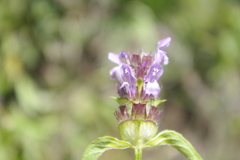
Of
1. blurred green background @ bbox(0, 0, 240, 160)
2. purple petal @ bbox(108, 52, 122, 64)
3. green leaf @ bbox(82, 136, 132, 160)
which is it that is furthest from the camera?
blurred green background @ bbox(0, 0, 240, 160)

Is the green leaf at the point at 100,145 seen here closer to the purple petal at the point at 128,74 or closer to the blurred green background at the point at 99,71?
the purple petal at the point at 128,74

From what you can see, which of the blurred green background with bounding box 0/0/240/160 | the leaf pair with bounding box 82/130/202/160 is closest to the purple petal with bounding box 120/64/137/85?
the leaf pair with bounding box 82/130/202/160

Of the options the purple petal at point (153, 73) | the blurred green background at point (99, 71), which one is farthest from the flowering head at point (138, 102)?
the blurred green background at point (99, 71)

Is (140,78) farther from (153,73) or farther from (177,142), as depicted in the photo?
(177,142)

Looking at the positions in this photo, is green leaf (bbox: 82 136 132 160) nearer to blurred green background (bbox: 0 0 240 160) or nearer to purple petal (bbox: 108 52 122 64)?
purple petal (bbox: 108 52 122 64)

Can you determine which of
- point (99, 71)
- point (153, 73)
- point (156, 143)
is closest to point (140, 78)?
point (153, 73)
